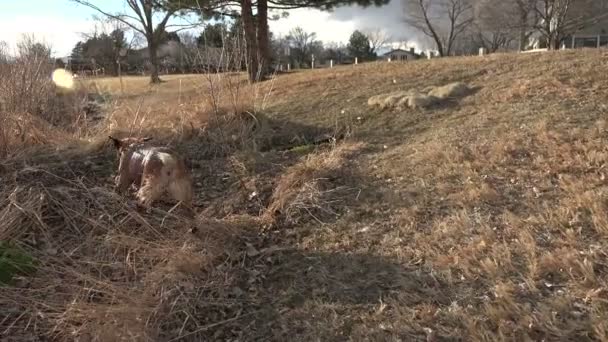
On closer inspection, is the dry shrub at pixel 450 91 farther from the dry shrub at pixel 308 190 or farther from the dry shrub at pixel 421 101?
the dry shrub at pixel 308 190

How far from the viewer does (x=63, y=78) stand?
10812 millimetres

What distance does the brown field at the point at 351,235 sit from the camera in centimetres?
300

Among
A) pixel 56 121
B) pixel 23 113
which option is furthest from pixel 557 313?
pixel 56 121

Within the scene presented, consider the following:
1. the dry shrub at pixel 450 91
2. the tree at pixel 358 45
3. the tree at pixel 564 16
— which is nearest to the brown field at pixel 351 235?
the dry shrub at pixel 450 91

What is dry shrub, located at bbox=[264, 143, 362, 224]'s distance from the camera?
454cm

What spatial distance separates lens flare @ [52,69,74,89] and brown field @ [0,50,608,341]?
4052mm

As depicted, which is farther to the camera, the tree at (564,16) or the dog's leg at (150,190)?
the tree at (564,16)

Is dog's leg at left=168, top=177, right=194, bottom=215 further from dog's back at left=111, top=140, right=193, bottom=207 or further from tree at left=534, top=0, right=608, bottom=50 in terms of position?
tree at left=534, top=0, right=608, bottom=50

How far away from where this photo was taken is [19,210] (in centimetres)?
462

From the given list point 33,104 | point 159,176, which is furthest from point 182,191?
point 33,104

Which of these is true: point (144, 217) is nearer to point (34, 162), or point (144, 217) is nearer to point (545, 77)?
point (34, 162)

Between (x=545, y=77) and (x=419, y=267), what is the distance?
4653 millimetres

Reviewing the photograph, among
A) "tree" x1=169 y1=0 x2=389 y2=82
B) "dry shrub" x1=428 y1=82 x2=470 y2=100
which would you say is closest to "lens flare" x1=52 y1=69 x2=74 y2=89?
"tree" x1=169 y1=0 x2=389 y2=82

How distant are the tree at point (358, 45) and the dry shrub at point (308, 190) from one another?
170 feet
